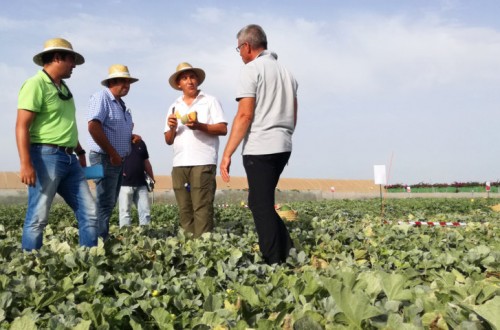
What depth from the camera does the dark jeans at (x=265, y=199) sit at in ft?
14.5

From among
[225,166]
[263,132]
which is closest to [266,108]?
[263,132]

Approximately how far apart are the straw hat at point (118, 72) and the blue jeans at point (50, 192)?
4.90 feet

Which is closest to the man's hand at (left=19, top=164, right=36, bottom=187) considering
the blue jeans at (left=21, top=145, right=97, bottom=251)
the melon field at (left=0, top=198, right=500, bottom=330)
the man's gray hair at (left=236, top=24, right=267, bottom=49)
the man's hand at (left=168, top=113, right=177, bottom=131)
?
the blue jeans at (left=21, top=145, right=97, bottom=251)

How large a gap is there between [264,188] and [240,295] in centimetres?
174

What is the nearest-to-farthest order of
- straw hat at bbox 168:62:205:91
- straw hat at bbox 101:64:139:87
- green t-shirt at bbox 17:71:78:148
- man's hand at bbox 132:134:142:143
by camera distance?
green t-shirt at bbox 17:71:78:148 → straw hat at bbox 101:64:139:87 → straw hat at bbox 168:62:205:91 → man's hand at bbox 132:134:142:143

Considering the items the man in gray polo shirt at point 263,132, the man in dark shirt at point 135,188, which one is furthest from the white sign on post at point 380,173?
the man in gray polo shirt at point 263,132

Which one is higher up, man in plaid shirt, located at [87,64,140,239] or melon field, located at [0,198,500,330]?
man in plaid shirt, located at [87,64,140,239]

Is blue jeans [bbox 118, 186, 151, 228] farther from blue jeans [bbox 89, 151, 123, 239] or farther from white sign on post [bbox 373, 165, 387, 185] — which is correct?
white sign on post [bbox 373, 165, 387, 185]

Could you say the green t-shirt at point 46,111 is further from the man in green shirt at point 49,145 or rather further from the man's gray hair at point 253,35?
the man's gray hair at point 253,35

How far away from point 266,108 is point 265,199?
0.78 m

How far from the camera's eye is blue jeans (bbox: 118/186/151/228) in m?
8.04

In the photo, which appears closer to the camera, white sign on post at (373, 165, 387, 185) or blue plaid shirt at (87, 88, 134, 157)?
blue plaid shirt at (87, 88, 134, 157)

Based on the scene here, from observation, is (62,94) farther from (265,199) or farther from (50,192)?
(265,199)

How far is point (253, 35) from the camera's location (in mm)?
4680
